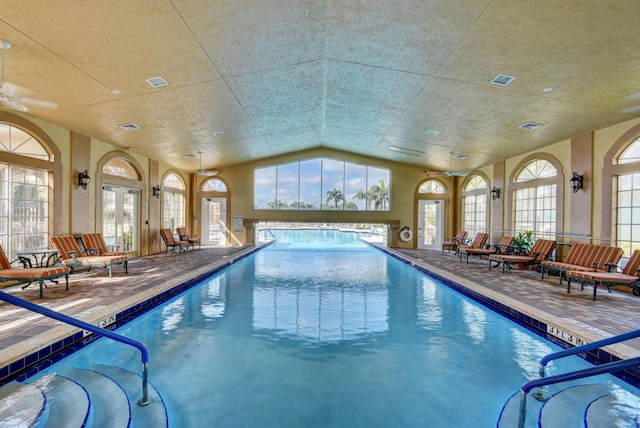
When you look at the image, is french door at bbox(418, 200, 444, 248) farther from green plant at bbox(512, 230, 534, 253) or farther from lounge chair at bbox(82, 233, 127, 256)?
lounge chair at bbox(82, 233, 127, 256)

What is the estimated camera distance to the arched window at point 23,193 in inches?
238

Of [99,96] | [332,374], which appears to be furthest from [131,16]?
[332,374]

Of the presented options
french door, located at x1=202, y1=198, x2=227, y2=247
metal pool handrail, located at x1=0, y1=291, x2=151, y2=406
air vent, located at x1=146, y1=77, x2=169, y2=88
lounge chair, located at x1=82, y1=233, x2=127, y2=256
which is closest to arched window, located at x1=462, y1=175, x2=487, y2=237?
french door, located at x1=202, y1=198, x2=227, y2=247

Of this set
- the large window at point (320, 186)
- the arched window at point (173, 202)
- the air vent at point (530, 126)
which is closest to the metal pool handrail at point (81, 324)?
the air vent at point (530, 126)

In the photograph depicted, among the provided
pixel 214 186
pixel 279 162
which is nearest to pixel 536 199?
pixel 279 162

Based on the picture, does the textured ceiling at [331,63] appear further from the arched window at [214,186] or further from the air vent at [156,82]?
the arched window at [214,186]

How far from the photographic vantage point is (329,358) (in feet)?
11.6

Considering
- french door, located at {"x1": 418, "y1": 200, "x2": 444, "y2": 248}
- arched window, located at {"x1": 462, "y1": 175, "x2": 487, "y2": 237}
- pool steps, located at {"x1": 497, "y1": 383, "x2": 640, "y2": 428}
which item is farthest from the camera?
french door, located at {"x1": 418, "y1": 200, "x2": 444, "y2": 248}

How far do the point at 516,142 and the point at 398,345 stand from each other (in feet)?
22.8

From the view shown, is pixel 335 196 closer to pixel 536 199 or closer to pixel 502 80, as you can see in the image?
pixel 536 199

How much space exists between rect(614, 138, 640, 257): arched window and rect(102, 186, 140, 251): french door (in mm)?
11440

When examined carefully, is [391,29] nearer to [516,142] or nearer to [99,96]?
[99,96]

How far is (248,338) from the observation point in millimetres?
4066

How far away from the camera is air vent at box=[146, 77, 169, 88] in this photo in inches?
217
